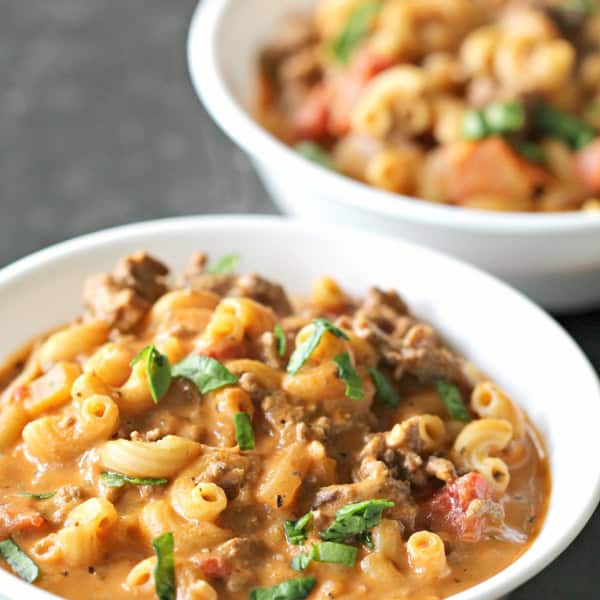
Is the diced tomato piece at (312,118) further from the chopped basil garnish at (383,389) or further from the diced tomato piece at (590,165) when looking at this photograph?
the chopped basil garnish at (383,389)

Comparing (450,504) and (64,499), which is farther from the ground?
(64,499)

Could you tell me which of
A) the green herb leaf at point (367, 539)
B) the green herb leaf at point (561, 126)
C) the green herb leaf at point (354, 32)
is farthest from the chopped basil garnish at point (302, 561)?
the green herb leaf at point (354, 32)

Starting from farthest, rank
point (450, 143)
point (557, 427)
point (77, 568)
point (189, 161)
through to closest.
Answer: point (189, 161)
point (450, 143)
point (557, 427)
point (77, 568)

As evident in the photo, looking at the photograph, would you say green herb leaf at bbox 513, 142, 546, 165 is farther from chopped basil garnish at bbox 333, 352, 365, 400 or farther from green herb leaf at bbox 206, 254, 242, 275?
chopped basil garnish at bbox 333, 352, 365, 400

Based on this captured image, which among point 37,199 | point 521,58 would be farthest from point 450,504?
point 37,199

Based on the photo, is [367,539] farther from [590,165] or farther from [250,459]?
[590,165]

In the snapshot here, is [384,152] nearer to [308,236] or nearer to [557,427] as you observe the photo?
[308,236]

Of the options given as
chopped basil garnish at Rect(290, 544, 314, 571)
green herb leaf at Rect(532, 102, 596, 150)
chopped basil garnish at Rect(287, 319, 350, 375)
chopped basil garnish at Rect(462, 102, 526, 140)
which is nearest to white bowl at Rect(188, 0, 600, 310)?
chopped basil garnish at Rect(462, 102, 526, 140)

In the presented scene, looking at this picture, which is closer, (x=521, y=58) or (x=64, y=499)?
(x=64, y=499)
